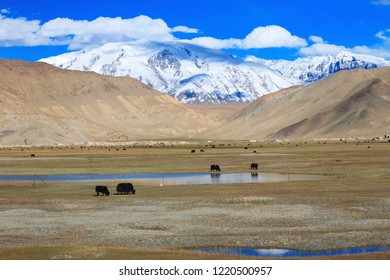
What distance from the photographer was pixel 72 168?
80562mm

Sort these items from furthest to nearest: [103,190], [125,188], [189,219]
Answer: [125,188] < [103,190] < [189,219]

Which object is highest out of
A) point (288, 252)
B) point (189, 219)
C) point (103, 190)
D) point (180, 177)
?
point (180, 177)

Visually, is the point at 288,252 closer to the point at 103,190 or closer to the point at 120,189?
the point at 103,190

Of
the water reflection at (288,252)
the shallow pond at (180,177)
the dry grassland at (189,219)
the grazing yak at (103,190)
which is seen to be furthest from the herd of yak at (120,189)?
the water reflection at (288,252)

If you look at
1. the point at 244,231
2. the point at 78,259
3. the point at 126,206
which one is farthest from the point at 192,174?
the point at 78,259

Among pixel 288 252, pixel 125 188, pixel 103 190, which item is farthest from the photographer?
pixel 125 188

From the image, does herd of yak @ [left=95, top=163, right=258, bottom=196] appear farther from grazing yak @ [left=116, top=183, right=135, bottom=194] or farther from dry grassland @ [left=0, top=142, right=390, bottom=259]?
dry grassland @ [left=0, top=142, right=390, bottom=259]

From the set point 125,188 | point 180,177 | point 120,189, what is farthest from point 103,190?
point 180,177

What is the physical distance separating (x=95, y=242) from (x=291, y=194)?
20.1 meters

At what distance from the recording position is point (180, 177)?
212ft

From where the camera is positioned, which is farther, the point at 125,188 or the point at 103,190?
the point at 125,188

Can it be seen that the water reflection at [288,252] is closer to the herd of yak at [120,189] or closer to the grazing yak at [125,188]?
the herd of yak at [120,189]

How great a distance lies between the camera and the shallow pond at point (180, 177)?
193 feet

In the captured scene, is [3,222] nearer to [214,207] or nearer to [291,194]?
[214,207]
